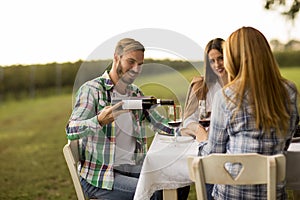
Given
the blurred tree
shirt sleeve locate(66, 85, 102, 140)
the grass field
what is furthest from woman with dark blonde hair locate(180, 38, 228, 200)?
the grass field

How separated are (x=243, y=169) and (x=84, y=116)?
84 cm

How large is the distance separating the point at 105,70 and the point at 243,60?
84 cm

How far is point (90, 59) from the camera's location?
2562 millimetres

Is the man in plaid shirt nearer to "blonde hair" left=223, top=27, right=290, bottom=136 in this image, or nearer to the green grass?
"blonde hair" left=223, top=27, right=290, bottom=136

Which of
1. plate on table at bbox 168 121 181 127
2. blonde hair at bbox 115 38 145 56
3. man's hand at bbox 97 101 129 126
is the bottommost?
plate on table at bbox 168 121 181 127

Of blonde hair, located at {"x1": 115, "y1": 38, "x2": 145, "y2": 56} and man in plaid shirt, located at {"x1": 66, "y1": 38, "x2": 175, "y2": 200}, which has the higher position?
blonde hair, located at {"x1": 115, "y1": 38, "x2": 145, "y2": 56}

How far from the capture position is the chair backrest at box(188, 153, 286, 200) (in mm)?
1897

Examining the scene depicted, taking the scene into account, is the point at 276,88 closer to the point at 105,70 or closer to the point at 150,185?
the point at 150,185

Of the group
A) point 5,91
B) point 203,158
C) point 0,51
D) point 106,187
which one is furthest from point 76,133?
point 5,91

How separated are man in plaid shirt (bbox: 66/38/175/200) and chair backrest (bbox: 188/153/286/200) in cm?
61

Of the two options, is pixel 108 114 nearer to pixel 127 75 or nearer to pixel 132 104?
pixel 132 104

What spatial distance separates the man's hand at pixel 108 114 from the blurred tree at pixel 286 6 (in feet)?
6.00

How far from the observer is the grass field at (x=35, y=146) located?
215 inches

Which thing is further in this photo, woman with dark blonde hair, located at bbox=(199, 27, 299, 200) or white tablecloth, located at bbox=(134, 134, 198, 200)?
white tablecloth, located at bbox=(134, 134, 198, 200)
